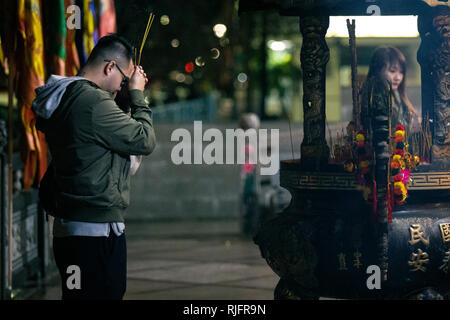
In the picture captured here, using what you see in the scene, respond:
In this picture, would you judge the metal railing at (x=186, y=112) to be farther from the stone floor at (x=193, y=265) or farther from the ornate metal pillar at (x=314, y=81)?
the ornate metal pillar at (x=314, y=81)

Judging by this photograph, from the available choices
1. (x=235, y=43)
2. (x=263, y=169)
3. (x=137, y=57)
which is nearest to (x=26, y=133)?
(x=137, y=57)

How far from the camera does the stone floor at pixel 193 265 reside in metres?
9.06

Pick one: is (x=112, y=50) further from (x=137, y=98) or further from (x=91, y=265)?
Result: (x=91, y=265)

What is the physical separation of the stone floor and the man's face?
13.4 feet

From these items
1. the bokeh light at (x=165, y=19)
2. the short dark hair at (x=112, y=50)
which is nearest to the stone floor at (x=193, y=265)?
the bokeh light at (x=165, y=19)

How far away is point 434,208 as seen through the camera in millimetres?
6207

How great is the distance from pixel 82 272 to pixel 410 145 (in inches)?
112

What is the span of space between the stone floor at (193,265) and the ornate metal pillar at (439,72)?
2.81 metres

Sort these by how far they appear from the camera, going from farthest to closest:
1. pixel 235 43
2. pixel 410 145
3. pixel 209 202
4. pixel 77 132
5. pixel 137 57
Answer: pixel 235 43 < pixel 209 202 < pixel 410 145 < pixel 137 57 < pixel 77 132

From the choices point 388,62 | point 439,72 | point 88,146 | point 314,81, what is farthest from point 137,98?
point 388,62

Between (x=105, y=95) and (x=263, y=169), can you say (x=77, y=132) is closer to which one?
(x=105, y=95)

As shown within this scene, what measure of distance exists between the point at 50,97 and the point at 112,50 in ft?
1.33

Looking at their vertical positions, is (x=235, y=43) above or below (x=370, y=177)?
above

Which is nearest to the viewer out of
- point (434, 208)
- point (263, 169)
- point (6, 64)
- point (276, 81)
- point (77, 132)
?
point (77, 132)
